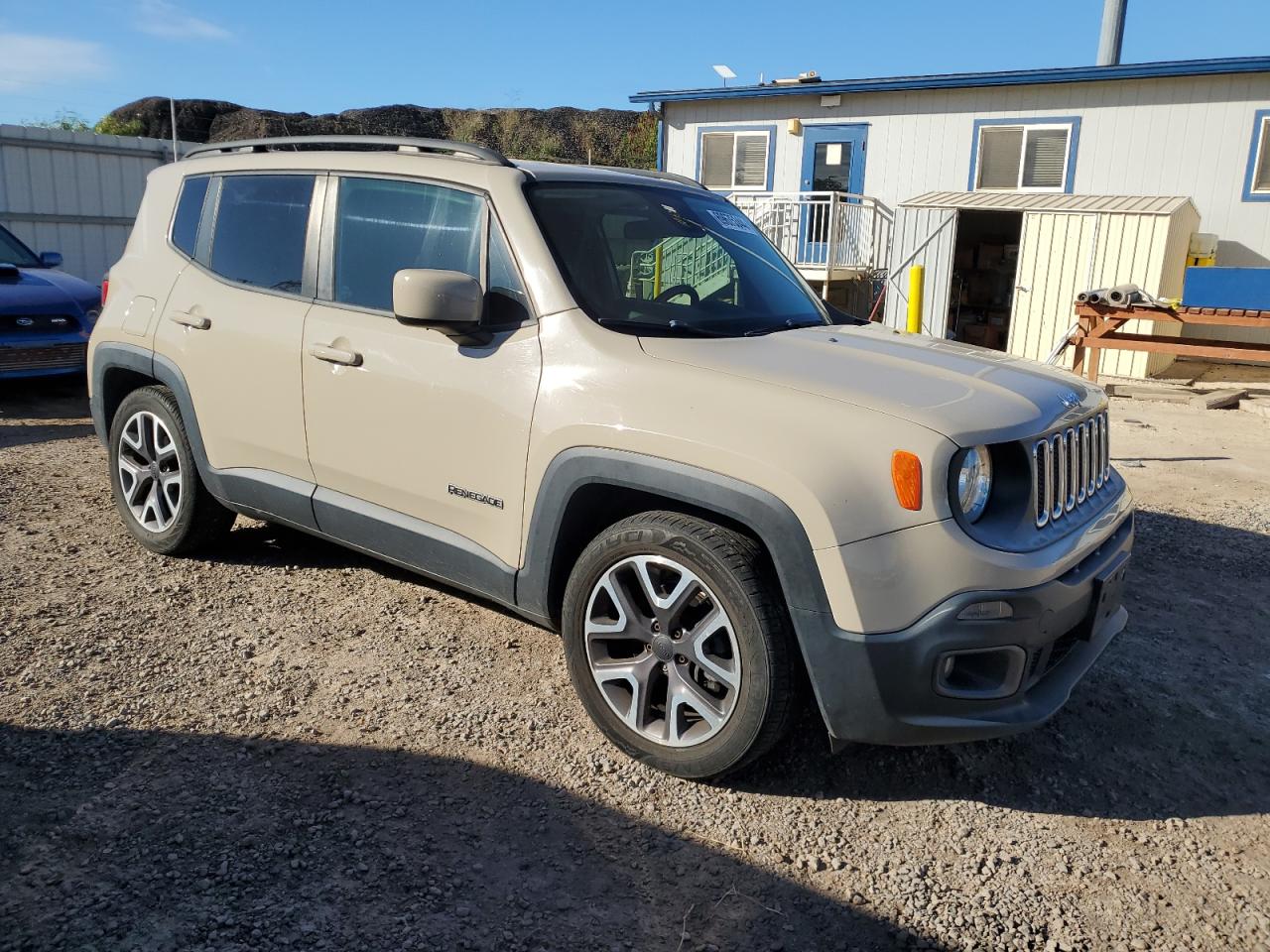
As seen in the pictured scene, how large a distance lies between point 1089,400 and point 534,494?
1930mm

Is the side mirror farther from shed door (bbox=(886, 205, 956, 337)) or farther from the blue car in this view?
shed door (bbox=(886, 205, 956, 337))

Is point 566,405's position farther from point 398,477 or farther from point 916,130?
point 916,130

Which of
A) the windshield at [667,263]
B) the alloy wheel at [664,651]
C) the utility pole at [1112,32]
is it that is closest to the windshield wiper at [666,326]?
the windshield at [667,263]

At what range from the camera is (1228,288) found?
40.2 feet

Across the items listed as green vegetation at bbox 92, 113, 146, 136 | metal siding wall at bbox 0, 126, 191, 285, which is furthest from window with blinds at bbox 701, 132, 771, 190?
green vegetation at bbox 92, 113, 146, 136

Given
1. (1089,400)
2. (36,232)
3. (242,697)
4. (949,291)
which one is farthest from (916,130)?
(242,697)

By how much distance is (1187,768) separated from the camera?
11.1ft

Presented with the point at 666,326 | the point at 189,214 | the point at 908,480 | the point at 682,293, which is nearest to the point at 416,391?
the point at 666,326

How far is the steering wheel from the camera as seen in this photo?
3740 millimetres

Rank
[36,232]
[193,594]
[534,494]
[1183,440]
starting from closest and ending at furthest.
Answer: [534,494] → [193,594] → [1183,440] → [36,232]

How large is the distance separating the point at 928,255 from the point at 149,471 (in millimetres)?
12651

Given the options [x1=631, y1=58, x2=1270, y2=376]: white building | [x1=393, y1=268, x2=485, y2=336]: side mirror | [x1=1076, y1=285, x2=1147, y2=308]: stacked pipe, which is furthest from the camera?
[x1=631, y1=58, x2=1270, y2=376]: white building

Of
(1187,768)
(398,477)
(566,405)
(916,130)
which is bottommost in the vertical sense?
(1187,768)

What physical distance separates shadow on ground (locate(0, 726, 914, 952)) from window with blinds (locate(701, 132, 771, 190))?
15893 millimetres
